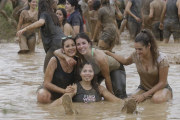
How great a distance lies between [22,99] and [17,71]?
267cm

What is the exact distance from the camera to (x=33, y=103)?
616 cm

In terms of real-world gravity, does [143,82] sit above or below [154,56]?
below

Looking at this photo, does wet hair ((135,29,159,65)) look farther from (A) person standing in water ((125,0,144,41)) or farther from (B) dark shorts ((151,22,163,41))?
(B) dark shorts ((151,22,163,41))

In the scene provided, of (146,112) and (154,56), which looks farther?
(154,56)

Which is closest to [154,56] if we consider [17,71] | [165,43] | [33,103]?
[33,103]

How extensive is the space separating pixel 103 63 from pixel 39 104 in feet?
3.20

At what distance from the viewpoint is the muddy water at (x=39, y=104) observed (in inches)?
210

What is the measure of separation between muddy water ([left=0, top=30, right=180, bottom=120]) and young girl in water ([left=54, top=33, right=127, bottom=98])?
1.30ft

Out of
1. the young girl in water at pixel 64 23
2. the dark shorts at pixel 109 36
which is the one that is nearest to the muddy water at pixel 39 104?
the young girl in water at pixel 64 23

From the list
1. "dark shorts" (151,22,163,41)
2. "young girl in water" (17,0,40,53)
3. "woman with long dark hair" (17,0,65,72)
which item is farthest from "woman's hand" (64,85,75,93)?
"dark shorts" (151,22,163,41)

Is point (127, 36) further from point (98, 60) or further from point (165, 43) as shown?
point (98, 60)

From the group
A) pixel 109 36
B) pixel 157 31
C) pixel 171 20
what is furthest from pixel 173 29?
pixel 109 36

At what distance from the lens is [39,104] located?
607cm

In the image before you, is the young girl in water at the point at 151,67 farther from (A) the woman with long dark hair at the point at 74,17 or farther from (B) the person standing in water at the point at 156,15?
(B) the person standing in water at the point at 156,15
